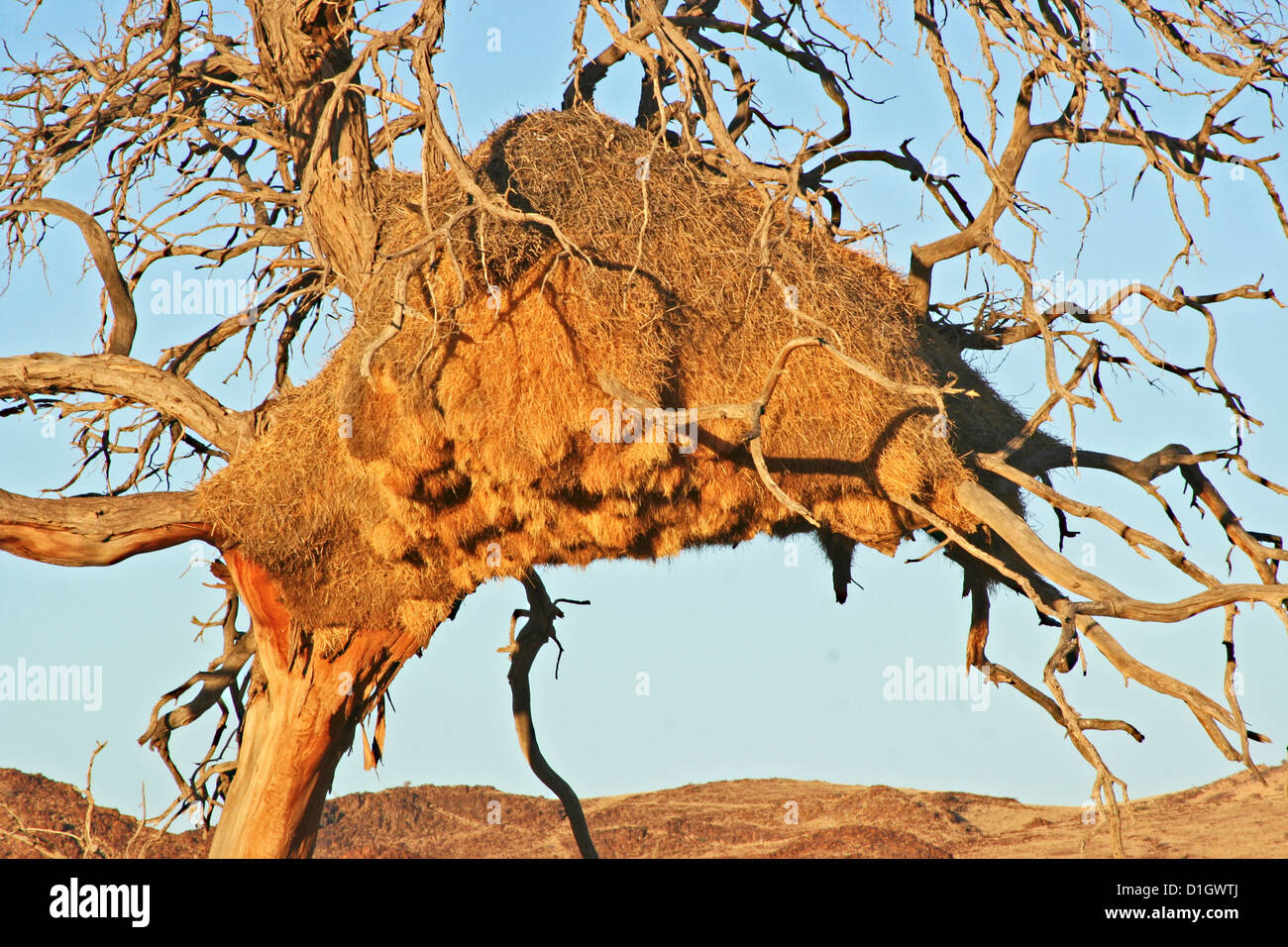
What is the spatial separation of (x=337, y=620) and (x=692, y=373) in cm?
399

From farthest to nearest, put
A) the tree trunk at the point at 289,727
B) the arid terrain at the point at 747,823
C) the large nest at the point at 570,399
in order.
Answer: the arid terrain at the point at 747,823
the tree trunk at the point at 289,727
the large nest at the point at 570,399

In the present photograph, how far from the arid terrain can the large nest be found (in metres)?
10.7

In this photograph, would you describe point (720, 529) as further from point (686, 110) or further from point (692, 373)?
point (686, 110)

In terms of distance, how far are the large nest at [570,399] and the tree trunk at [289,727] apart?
1.00 feet

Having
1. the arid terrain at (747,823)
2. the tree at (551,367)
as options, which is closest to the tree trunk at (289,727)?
the tree at (551,367)

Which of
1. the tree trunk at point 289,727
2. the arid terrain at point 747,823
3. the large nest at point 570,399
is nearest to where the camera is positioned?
the large nest at point 570,399

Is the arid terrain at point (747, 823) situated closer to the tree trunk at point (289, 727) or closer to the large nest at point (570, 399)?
the tree trunk at point (289, 727)

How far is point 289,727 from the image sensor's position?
38.4 feet

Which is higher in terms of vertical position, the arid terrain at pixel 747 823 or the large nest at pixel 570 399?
the large nest at pixel 570 399

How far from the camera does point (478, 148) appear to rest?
1127 cm

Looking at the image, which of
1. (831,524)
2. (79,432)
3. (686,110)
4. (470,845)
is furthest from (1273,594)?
(470,845)

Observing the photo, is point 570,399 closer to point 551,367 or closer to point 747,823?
point 551,367

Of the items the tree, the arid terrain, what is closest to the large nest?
the tree

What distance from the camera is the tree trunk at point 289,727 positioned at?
11.6 metres
